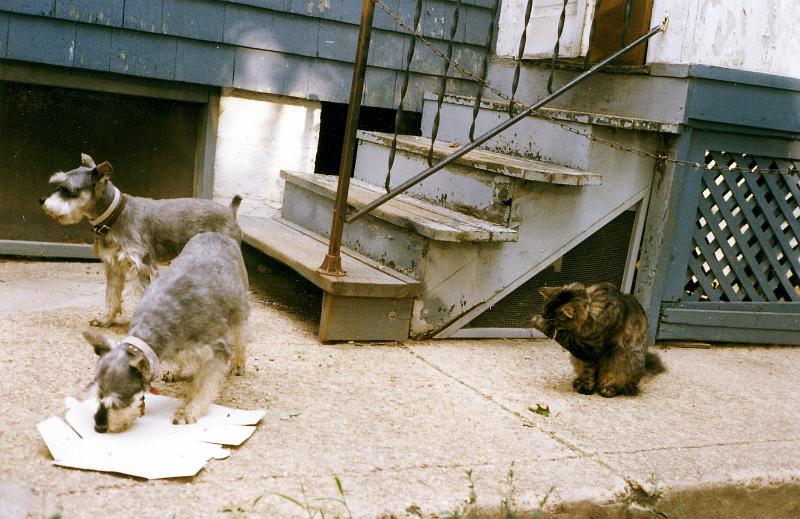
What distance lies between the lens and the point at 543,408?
423 centimetres

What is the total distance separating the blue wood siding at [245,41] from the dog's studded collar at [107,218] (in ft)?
5.42

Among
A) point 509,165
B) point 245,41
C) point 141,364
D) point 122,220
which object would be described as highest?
point 245,41

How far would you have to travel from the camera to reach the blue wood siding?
571cm

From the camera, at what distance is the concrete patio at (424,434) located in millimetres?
2961

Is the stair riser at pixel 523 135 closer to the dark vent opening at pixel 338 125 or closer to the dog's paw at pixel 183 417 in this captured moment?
the dark vent opening at pixel 338 125

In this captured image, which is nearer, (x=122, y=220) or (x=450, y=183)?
(x=122, y=220)

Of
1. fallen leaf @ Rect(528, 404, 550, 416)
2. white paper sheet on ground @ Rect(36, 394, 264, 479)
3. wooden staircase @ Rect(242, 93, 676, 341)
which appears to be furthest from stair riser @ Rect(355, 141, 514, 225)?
white paper sheet on ground @ Rect(36, 394, 264, 479)

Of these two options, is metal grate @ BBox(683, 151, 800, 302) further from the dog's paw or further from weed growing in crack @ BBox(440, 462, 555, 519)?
the dog's paw

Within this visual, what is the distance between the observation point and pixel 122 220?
15.4 feet

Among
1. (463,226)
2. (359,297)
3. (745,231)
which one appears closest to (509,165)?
(463,226)

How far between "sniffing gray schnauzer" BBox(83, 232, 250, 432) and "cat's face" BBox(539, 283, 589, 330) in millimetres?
1535

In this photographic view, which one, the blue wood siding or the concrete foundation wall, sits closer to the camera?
the blue wood siding

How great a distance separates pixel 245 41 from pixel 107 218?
2.14 m

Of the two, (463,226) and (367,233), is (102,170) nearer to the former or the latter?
(367,233)
